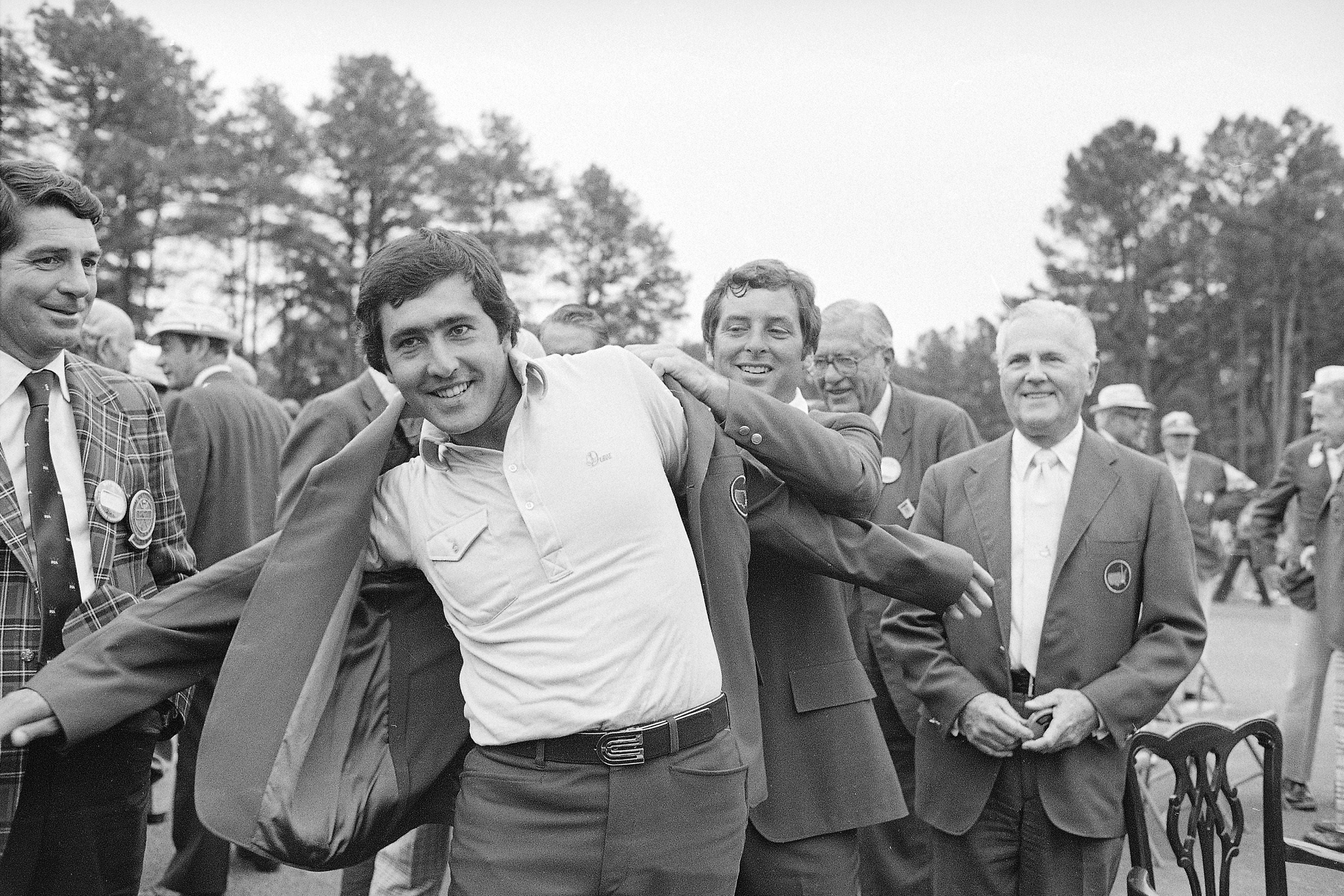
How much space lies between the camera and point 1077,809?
313cm

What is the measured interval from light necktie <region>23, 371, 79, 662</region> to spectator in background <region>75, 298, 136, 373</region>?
3.56m

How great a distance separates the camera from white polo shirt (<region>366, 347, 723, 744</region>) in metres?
2.10

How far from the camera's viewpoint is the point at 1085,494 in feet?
10.9

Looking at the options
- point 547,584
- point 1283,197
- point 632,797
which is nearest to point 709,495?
point 547,584

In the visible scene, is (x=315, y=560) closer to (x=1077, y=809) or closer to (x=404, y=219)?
(x=1077, y=809)

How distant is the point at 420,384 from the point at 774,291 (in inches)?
46.9

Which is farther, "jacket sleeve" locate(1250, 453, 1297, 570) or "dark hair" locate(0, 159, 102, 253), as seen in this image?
"jacket sleeve" locate(1250, 453, 1297, 570)

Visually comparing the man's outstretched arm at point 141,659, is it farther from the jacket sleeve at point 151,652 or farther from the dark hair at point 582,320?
the dark hair at point 582,320

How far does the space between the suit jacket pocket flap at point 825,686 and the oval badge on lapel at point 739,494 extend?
1.91 feet

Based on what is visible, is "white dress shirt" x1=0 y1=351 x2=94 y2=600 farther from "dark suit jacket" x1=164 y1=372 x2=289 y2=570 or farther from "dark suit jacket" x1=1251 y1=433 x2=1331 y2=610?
"dark suit jacket" x1=1251 y1=433 x2=1331 y2=610

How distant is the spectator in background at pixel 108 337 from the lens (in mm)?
5754

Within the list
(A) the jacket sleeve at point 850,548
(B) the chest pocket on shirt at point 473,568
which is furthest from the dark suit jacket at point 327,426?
(A) the jacket sleeve at point 850,548

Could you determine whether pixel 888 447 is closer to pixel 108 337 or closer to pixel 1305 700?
pixel 1305 700

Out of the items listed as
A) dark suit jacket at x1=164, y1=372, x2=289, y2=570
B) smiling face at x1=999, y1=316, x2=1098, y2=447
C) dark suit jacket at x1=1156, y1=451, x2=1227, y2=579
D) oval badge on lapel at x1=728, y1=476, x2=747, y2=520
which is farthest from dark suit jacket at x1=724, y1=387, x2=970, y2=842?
dark suit jacket at x1=1156, y1=451, x2=1227, y2=579
